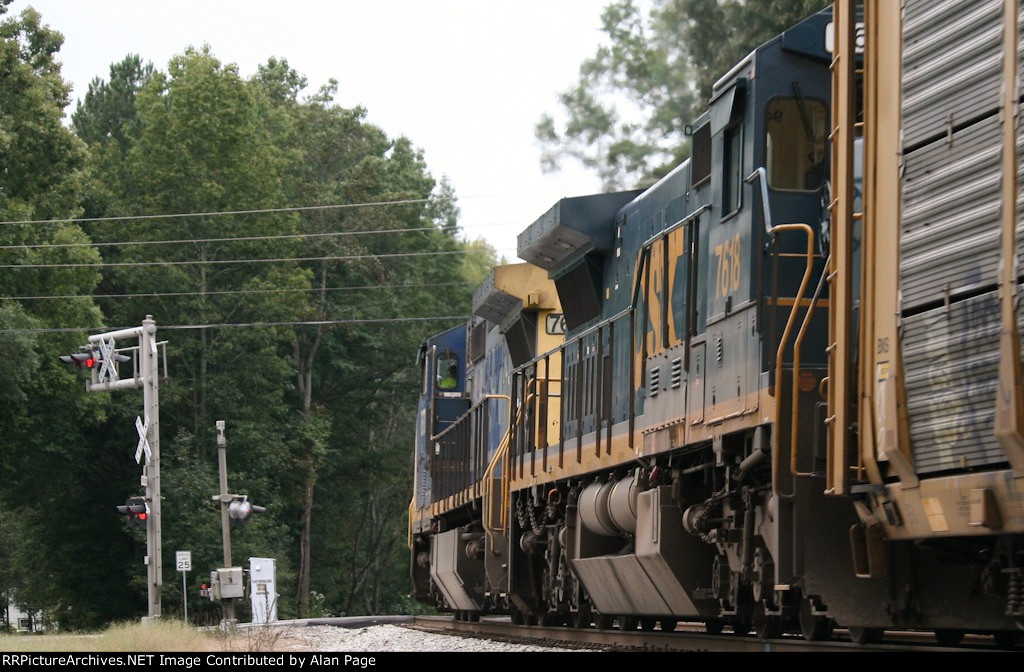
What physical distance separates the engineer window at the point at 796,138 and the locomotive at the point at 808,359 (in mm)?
17

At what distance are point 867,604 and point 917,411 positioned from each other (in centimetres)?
152

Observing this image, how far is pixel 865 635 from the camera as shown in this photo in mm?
8438

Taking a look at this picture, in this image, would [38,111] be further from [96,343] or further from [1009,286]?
[1009,286]

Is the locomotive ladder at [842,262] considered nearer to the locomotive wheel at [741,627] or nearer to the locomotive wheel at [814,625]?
the locomotive wheel at [814,625]

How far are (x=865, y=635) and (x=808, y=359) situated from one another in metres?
1.68

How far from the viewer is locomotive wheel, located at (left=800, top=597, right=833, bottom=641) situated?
8781 millimetres

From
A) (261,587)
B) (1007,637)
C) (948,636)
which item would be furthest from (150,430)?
(1007,637)

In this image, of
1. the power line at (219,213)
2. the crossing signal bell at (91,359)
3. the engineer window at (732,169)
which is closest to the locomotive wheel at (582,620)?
the engineer window at (732,169)

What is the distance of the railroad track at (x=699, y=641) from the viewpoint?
26.5 ft

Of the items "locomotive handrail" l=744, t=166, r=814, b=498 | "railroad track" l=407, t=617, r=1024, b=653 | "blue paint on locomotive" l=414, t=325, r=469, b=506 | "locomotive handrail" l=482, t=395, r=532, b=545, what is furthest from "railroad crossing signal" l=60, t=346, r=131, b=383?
"locomotive handrail" l=744, t=166, r=814, b=498

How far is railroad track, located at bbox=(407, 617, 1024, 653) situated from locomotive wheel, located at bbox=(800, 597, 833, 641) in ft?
0.26

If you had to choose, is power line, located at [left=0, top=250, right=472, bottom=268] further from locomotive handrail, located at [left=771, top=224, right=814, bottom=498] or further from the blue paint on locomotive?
locomotive handrail, located at [left=771, top=224, right=814, bottom=498]
